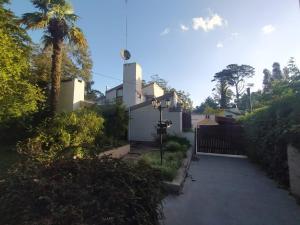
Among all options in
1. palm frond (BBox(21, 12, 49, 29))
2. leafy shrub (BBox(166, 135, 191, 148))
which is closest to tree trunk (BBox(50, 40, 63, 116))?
palm frond (BBox(21, 12, 49, 29))

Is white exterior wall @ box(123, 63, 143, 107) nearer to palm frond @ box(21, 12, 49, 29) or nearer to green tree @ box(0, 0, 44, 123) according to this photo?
palm frond @ box(21, 12, 49, 29)

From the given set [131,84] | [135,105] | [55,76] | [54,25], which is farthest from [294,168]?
[131,84]

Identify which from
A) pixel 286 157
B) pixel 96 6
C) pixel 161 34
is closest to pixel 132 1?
pixel 96 6

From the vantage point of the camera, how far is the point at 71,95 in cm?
1155

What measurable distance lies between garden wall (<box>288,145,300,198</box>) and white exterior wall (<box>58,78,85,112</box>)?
10.7 m

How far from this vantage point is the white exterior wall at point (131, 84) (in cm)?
1508

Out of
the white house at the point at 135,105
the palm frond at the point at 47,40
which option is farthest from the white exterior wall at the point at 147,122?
the palm frond at the point at 47,40

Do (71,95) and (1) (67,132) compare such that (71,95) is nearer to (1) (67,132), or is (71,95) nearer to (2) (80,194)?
(1) (67,132)

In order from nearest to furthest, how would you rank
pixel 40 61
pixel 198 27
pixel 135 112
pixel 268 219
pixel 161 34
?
pixel 268 219 < pixel 198 27 < pixel 161 34 < pixel 40 61 < pixel 135 112

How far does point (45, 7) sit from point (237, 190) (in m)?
11.5

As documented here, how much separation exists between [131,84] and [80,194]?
44.7 feet

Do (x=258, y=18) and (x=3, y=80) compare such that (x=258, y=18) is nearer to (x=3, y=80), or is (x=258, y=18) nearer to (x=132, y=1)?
(x=132, y=1)

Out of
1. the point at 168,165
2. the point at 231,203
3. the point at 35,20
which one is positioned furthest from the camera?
the point at 35,20

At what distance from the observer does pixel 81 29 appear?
33.4ft
